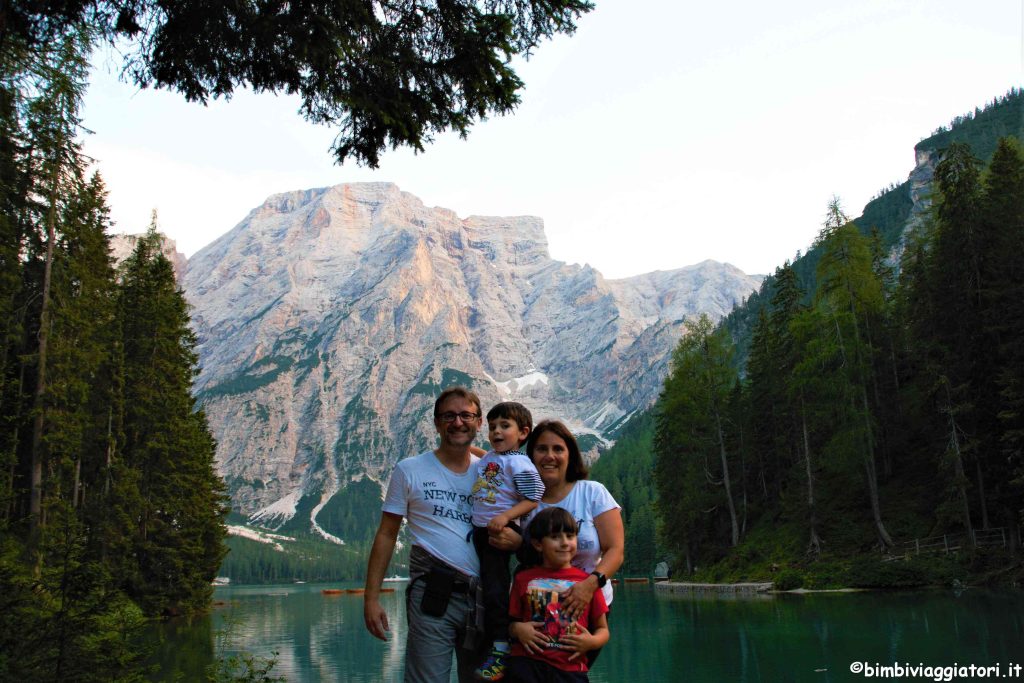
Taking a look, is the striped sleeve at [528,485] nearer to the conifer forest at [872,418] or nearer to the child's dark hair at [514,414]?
the child's dark hair at [514,414]

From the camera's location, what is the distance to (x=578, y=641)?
437 centimetres

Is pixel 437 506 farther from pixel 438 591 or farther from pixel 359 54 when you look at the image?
pixel 359 54

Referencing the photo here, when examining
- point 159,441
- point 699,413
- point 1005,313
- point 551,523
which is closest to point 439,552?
point 551,523

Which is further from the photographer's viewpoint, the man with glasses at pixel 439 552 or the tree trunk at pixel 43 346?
the tree trunk at pixel 43 346

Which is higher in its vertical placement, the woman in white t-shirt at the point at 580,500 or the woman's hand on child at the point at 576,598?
the woman in white t-shirt at the point at 580,500

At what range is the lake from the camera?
13.5 metres

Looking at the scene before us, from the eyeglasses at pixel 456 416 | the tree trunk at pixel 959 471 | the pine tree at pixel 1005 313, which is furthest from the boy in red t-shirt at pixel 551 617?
the tree trunk at pixel 959 471

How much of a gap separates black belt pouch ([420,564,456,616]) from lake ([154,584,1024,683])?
19.2 ft

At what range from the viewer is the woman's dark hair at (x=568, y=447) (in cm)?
507

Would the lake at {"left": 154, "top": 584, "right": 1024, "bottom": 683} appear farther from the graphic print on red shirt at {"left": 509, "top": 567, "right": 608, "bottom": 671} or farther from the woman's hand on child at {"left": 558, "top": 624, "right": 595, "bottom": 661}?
the woman's hand on child at {"left": 558, "top": 624, "right": 595, "bottom": 661}

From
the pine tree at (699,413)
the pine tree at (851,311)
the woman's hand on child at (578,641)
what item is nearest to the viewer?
the woman's hand on child at (578,641)

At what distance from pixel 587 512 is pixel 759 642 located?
47.9ft

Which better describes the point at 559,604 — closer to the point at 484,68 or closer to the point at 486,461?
the point at 486,461

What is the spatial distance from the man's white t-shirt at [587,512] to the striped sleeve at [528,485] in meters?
0.10
